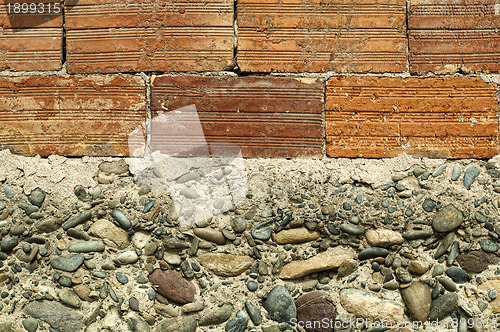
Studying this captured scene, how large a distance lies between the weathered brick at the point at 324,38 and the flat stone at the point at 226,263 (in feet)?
1.92

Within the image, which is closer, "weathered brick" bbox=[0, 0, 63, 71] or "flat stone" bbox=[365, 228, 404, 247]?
"flat stone" bbox=[365, 228, 404, 247]

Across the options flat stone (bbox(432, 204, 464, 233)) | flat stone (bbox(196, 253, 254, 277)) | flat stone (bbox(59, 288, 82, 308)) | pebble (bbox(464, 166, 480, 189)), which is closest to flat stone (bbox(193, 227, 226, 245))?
flat stone (bbox(196, 253, 254, 277))

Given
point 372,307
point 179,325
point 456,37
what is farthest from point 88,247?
point 456,37

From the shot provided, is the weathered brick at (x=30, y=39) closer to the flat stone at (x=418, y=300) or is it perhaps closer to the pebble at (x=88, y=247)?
the pebble at (x=88, y=247)

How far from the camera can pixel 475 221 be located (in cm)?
121

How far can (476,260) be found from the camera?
1.21 metres

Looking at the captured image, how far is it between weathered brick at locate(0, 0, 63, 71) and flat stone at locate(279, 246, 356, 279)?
0.97m

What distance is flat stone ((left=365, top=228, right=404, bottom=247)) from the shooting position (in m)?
1.21

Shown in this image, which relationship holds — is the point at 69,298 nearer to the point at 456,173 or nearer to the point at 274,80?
the point at 274,80

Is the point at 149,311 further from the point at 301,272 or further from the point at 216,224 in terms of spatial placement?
the point at 301,272

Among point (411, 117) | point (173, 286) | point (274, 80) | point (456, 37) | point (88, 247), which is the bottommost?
point (173, 286)

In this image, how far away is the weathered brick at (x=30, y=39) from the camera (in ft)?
4.30

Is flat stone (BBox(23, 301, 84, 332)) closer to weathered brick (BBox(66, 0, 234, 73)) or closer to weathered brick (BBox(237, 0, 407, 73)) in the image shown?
weathered brick (BBox(66, 0, 234, 73))

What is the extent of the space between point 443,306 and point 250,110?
0.82 metres
